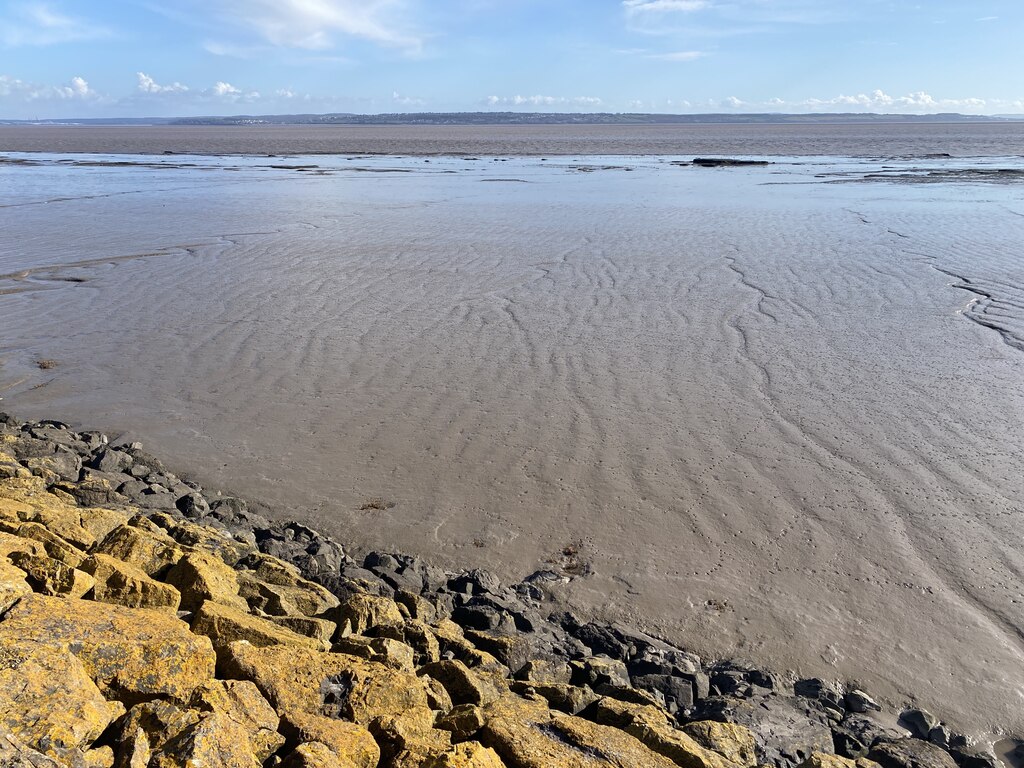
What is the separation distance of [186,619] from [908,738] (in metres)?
3.20

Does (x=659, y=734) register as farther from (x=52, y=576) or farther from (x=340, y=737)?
(x=52, y=576)

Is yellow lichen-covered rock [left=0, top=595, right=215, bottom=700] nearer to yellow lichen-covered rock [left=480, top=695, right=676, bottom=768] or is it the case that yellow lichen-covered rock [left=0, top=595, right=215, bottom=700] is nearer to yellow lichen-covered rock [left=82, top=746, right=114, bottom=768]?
yellow lichen-covered rock [left=82, top=746, right=114, bottom=768]

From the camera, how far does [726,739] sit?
127 inches

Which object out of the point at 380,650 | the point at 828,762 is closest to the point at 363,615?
the point at 380,650

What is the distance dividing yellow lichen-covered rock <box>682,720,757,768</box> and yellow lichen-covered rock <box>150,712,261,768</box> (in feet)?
5.57

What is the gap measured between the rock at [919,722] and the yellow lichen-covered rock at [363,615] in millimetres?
2401

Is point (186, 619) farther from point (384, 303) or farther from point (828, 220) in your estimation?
point (828, 220)

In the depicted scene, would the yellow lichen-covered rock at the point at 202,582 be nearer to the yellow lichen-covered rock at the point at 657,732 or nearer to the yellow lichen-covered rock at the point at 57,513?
the yellow lichen-covered rock at the point at 57,513

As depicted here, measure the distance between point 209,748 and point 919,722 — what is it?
122 inches

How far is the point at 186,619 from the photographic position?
350cm

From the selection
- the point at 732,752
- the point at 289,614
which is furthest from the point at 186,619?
the point at 732,752

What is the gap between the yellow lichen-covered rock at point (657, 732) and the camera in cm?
293

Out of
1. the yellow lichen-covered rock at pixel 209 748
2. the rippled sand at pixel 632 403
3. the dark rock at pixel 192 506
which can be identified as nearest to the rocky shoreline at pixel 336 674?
the yellow lichen-covered rock at pixel 209 748

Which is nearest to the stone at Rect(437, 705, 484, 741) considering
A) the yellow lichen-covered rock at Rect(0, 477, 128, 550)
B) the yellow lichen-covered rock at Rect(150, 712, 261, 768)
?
the yellow lichen-covered rock at Rect(150, 712, 261, 768)
